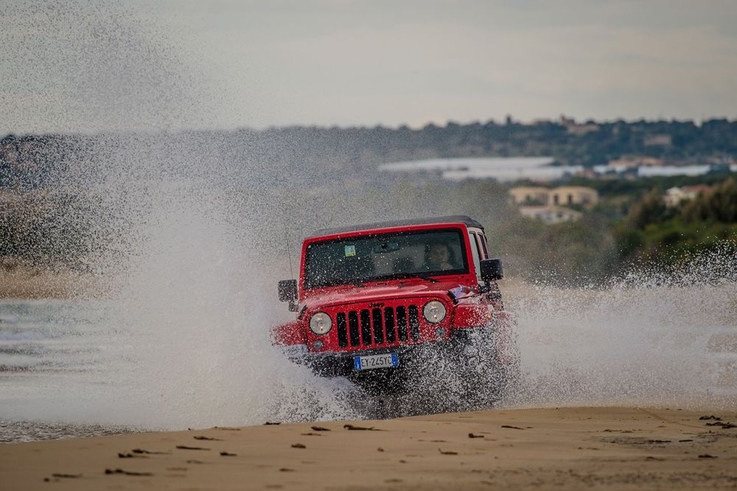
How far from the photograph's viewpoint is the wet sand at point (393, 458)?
292 inches

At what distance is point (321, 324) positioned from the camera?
12.0 m

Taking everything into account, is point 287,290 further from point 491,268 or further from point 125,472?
point 125,472

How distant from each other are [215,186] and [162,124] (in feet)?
4.80

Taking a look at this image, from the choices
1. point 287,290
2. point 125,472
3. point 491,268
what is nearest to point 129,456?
point 125,472

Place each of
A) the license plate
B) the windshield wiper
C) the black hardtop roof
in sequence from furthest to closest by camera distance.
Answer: the black hardtop roof < the windshield wiper < the license plate

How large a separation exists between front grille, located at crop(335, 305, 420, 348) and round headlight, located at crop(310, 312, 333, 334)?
0.10 metres

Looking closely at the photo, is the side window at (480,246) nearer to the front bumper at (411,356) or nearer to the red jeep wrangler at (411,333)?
the red jeep wrangler at (411,333)

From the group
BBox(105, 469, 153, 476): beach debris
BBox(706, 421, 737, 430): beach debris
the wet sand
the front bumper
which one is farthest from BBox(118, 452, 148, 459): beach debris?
BBox(706, 421, 737, 430): beach debris

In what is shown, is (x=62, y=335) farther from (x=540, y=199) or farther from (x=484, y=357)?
(x=540, y=199)

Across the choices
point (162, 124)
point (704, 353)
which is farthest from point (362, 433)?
point (162, 124)

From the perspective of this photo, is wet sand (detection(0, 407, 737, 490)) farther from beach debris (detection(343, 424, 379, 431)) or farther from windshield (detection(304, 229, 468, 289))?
windshield (detection(304, 229, 468, 289))

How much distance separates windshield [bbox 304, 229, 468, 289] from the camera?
43.4 feet

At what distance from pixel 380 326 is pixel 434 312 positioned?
1.67ft

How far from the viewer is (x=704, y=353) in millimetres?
16656
